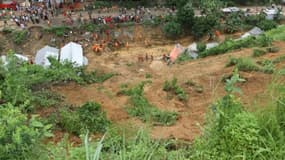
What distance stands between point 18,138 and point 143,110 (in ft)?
32.8

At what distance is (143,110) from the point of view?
1548 centimetres

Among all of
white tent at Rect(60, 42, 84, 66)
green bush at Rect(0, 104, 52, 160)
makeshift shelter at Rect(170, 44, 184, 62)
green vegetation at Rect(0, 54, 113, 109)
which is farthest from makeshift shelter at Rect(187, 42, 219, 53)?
green bush at Rect(0, 104, 52, 160)

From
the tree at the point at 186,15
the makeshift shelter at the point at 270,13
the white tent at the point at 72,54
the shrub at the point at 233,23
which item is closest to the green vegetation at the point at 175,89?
the white tent at the point at 72,54

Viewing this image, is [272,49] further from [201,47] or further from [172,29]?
[172,29]

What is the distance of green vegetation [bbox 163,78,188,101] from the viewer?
17.2 meters

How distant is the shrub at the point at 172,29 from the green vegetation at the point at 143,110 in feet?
41.9

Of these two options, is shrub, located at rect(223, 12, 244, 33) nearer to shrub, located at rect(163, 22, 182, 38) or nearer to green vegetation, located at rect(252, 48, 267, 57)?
shrub, located at rect(163, 22, 182, 38)

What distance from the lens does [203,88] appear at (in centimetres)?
1777

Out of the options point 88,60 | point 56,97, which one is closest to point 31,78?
point 56,97

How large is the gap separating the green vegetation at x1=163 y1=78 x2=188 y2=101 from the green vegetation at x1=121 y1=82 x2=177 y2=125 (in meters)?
0.96

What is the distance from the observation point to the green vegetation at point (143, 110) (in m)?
14.5

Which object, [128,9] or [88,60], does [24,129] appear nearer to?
[88,60]

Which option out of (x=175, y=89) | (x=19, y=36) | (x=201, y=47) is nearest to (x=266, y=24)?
(x=201, y=47)

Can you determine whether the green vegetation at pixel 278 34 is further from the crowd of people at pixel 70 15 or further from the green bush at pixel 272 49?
the crowd of people at pixel 70 15
